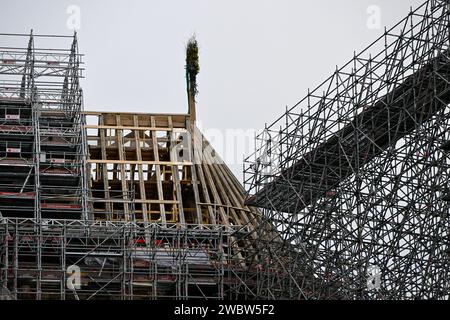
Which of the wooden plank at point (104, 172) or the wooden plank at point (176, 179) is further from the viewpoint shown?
the wooden plank at point (176, 179)

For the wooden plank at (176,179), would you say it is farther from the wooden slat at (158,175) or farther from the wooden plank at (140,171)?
the wooden plank at (140,171)

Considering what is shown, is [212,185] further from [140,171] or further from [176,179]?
[140,171]

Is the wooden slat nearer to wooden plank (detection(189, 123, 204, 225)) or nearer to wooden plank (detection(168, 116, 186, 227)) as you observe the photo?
wooden plank (detection(168, 116, 186, 227))

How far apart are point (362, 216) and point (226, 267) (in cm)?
803

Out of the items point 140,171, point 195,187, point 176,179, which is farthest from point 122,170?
point 195,187

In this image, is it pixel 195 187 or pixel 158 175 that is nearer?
pixel 195 187

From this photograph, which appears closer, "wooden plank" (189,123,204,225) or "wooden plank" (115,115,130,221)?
"wooden plank" (115,115,130,221)

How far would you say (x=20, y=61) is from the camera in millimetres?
65312

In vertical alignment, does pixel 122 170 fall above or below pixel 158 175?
above

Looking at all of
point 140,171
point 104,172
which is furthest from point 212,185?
point 104,172

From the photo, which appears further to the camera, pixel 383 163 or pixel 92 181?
pixel 92 181

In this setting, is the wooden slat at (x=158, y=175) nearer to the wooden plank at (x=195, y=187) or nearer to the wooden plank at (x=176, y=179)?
the wooden plank at (x=176, y=179)
